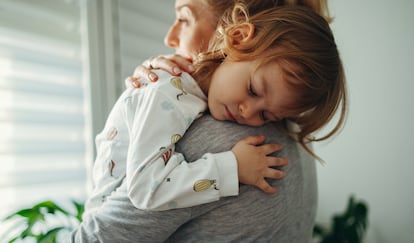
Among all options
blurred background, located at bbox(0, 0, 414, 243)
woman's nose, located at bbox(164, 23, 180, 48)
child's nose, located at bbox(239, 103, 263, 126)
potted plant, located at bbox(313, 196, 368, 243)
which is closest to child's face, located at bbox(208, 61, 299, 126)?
child's nose, located at bbox(239, 103, 263, 126)

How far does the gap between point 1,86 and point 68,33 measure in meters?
0.42

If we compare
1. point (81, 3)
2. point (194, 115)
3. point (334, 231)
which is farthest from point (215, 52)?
point (334, 231)

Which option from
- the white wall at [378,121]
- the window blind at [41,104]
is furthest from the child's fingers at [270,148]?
the white wall at [378,121]

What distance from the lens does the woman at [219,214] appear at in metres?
0.64

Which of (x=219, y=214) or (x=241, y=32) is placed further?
(x=241, y=32)

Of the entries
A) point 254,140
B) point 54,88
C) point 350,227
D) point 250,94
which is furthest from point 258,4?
point 350,227

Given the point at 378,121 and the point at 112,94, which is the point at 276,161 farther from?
the point at 378,121

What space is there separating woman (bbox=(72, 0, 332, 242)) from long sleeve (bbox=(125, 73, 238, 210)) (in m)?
0.03

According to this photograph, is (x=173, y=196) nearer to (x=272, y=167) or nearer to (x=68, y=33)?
(x=272, y=167)

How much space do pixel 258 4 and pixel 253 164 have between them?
0.45 m

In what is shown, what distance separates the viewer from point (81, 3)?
1717 millimetres

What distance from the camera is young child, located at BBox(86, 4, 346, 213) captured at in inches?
25.9

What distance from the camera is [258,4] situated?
2.95 ft

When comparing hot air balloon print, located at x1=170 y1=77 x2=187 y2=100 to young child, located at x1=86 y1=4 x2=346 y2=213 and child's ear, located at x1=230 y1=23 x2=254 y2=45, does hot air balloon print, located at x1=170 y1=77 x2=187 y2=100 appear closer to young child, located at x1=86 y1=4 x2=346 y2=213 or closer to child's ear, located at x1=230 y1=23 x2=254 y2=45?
young child, located at x1=86 y1=4 x2=346 y2=213
